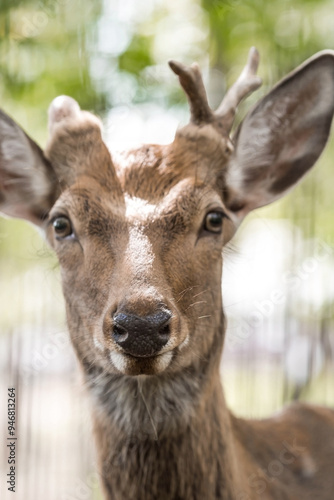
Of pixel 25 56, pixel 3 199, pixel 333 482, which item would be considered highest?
pixel 25 56

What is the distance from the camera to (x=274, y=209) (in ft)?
12.8

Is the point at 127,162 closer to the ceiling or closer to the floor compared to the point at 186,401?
closer to the ceiling

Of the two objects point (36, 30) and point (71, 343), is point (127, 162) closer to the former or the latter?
point (71, 343)

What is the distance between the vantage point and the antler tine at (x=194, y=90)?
88.1 inches

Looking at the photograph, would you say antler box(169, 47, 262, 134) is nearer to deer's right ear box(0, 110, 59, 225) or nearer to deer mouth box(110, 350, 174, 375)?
deer's right ear box(0, 110, 59, 225)

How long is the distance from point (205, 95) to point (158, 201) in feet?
1.88

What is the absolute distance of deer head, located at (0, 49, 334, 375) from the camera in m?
1.78

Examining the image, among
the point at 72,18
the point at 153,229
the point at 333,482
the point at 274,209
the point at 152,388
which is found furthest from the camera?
the point at 274,209

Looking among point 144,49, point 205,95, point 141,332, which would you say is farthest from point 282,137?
point 144,49

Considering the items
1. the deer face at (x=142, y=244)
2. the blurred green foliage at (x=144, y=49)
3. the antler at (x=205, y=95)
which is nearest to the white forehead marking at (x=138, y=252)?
the deer face at (x=142, y=244)

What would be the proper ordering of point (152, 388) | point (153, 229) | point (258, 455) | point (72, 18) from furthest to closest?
1. point (72, 18)
2. point (258, 455)
3. point (152, 388)
4. point (153, 229)

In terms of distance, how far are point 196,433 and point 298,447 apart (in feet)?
3.13

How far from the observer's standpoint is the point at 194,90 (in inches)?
90.3

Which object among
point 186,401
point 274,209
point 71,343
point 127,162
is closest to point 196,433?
point 186,401
